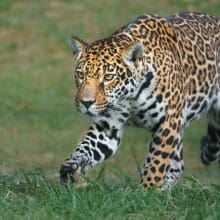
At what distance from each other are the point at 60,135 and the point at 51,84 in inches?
115

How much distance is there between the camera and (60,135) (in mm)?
17969

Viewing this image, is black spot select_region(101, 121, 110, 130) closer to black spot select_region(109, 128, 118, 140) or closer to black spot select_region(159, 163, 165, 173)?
black spot select_region(109, 128, 118, 140)

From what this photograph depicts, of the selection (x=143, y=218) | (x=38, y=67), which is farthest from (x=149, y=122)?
(x=38, y=67)

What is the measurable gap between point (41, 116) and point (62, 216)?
10970mm

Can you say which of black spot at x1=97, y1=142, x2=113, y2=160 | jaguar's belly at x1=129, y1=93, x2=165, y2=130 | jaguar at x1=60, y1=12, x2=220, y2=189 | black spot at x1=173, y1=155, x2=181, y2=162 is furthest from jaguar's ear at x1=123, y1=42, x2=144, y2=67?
black spot at x1=173, y1=155, x2=181, y2=162

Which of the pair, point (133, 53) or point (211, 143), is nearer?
point (133, 53)

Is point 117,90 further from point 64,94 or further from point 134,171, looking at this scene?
point 64,94

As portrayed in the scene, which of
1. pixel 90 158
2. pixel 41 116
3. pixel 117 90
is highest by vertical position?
pixel 117 90

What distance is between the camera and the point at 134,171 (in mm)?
15641

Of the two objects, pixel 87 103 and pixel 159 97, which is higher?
pixel 87 103

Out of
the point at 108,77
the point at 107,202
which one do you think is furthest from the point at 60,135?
the point at 107,202

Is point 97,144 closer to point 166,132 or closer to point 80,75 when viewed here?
point 166,132

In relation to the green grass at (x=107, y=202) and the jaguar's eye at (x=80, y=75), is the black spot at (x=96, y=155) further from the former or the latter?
the green grass at (x=107, y=202)

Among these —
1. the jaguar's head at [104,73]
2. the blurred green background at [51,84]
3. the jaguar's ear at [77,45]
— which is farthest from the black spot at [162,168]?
the blurred green background at [51,84]
